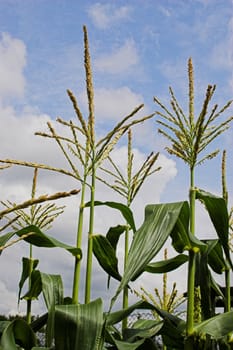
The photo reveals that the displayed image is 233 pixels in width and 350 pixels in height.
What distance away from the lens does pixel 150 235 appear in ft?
5.15

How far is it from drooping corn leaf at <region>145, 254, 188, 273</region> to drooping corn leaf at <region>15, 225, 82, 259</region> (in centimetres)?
36

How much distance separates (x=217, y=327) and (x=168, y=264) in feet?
1.25

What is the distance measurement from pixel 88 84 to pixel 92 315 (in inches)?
29.3

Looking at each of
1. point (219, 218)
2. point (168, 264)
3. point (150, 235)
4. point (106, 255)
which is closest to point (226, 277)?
point (168, 264)

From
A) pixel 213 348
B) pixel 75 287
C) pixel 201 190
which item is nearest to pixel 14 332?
pixel 75 287

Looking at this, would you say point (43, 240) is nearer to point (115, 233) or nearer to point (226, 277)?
point (115, 233)

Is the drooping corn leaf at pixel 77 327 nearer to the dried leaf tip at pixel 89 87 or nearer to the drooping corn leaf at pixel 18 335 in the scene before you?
the drooping corn leaf at pixel 18 335

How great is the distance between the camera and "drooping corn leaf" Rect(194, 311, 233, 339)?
1610mm

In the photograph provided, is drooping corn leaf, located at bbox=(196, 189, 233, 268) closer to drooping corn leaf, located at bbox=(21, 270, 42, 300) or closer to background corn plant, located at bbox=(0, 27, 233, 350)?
background corn plant, located at bbox=(0, 27, 233, 350)

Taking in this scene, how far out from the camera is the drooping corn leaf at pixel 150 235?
1.44 meters

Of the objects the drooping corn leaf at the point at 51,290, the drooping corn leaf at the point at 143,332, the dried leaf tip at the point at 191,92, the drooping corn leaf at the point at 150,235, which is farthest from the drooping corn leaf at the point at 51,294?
the dried leaf tip at the point at 191,92

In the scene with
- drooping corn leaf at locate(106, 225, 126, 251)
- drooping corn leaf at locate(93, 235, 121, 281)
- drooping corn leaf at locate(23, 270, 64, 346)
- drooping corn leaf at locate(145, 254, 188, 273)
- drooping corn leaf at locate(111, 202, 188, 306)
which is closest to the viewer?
drooping corn leaf at locate(111, 202, 188, 306)

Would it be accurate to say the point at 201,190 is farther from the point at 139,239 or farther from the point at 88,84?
the point at 88,84

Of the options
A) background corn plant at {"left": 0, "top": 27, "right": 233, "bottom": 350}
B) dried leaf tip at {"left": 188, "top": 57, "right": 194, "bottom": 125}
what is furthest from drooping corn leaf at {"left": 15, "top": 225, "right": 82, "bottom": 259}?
dried leaf tip at {"left": 188, "top": 57, "right": 194, "bottom": 125}
